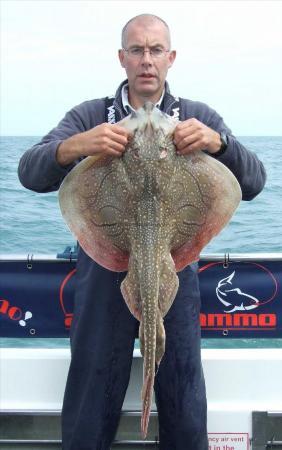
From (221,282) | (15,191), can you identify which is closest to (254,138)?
(15,191)

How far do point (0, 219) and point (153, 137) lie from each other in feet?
26.3

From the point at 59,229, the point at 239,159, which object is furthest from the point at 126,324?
the point at 59,229

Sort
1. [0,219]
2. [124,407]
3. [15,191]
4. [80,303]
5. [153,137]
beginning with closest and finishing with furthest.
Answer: [153,137]
[80,303]
[124,407]
[0,219]
[15,191]

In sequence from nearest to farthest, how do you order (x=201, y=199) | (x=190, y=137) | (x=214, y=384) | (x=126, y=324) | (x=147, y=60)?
(x=190, y=137)
(x=201, y=199)
(x=147, y=60)
(x=126, y=324)
(x=214, y=384)

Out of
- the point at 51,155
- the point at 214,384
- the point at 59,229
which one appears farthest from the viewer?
the point at 59,229

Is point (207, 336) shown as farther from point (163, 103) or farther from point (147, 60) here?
point (147, 60)

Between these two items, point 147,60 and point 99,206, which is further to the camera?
point 147,60

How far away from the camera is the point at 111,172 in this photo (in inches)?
Answer: 99.8

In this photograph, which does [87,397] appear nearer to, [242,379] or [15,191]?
[242,379]

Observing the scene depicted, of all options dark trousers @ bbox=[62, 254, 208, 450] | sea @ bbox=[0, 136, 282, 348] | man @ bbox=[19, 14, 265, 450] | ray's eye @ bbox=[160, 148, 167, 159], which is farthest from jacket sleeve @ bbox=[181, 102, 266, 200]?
sea @ bbox=[0, 136, 282, 348]

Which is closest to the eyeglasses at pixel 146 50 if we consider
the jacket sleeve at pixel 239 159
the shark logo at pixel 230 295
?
the jacket sleeve at pixel 239 159

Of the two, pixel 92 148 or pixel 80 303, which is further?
pixel 80 303

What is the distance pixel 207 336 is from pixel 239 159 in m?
1.33

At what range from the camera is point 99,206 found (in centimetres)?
260
